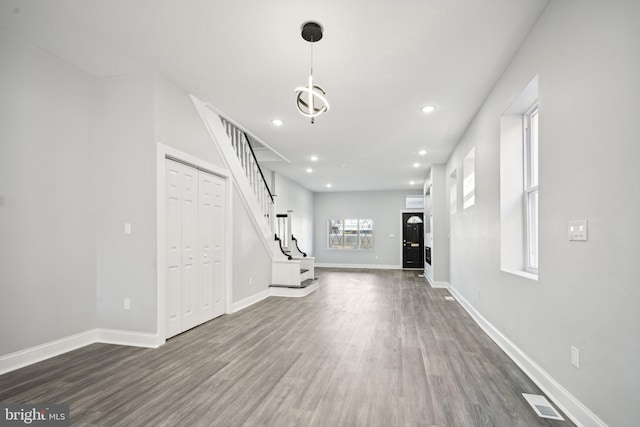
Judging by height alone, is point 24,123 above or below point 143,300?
above

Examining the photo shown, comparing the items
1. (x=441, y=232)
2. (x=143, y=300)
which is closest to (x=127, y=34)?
(x=143, y=300)

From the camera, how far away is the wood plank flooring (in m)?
2.15

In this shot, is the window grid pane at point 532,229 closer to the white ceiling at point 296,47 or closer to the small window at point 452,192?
the white ceiling at point 296,47

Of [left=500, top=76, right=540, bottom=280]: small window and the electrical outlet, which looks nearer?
the electrical outlet

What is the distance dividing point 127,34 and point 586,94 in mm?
3534

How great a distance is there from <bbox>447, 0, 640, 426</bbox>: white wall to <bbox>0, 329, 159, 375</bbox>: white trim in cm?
369

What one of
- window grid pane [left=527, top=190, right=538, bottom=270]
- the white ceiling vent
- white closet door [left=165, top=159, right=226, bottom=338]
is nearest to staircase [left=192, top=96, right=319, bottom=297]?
white closet door [left=165, top=159, right=226, bottom=338]

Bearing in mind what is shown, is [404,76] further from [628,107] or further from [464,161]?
[464,161]

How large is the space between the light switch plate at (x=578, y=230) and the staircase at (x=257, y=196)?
411cm

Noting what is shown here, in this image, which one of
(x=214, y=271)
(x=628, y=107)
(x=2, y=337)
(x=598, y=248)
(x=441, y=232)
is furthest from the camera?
(x=441, y=232)

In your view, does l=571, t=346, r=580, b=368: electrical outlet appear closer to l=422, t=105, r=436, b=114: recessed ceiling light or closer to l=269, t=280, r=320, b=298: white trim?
l=422, t=105, r=436, b=114: recessed ceiling light

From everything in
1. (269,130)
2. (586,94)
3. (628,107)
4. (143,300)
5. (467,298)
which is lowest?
(467,298)

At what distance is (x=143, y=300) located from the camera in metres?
3.52
